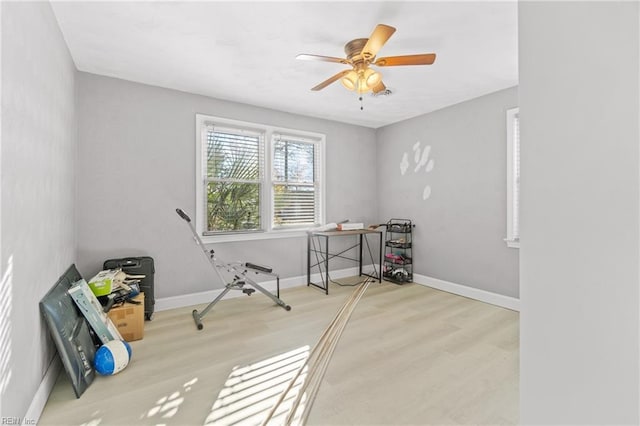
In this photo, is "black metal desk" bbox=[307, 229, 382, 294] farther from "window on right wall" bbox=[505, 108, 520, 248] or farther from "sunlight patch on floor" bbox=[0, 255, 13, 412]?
"sunlight patch on floor" bbox=[0, 255, 13, 412]

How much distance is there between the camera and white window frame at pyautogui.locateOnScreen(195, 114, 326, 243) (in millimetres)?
3799

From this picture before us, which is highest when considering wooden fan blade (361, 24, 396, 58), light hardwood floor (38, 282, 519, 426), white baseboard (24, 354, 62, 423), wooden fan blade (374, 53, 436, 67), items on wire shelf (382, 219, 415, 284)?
wooden fan blade (361, 24, 396, 58)

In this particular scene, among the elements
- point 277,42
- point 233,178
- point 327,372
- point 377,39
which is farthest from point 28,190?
point 233,178

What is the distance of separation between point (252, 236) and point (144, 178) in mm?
1435

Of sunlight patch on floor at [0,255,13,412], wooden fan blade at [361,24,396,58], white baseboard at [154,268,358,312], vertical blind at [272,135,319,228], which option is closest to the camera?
sunlight patch on floor at [0,255,13,412]

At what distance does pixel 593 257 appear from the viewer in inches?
19.3

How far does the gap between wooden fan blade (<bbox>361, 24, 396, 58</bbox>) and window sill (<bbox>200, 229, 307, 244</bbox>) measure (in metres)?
2.63

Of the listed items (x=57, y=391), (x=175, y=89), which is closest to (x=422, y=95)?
(x=175, y=89)

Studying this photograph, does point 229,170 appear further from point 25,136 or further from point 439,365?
point 439,365

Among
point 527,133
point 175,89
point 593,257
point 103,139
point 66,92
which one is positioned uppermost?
point 175,89

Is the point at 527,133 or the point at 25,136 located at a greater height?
the point at 25,136

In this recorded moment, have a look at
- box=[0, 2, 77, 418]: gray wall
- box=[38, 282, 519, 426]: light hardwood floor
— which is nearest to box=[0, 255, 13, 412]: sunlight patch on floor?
box=[0, 2, 77, 418]: gray wall

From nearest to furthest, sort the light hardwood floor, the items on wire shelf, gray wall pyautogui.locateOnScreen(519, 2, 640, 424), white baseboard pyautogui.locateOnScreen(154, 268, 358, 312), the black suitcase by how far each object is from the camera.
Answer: gray wall pyautogui.locateOnScreen(519, 2, 640, 424) < the light hardwood floor < the black suitcase < white baseboard pyautogui.locateOnScreen(154, 268, 358, 312) < the items on wire shelf

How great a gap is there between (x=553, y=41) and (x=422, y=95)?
143 inches
